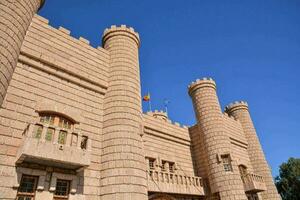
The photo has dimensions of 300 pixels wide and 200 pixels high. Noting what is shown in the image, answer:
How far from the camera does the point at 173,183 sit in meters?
15.2

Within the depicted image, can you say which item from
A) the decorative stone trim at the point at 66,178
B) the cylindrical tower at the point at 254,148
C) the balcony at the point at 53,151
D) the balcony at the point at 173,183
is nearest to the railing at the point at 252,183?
the cylindrical tower at the point at 254,148

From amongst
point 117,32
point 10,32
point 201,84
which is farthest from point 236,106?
point 10,32

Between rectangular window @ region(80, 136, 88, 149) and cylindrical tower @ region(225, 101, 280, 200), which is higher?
cylindrical tower @ region(225, 101, 280, 200)

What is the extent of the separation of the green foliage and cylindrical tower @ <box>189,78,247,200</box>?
24.6 m

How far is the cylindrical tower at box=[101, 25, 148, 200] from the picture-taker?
10.7 meters

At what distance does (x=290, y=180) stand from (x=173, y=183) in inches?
1176

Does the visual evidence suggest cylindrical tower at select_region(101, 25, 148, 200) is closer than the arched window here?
No

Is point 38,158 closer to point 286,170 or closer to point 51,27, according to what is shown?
point 51,27

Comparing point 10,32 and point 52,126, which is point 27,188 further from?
point 10,32

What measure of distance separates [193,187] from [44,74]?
40.4 ft

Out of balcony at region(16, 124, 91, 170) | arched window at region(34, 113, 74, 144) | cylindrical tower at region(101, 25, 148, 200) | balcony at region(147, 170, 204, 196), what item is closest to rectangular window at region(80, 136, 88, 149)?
balcony at region(16, 124, 91, 170)

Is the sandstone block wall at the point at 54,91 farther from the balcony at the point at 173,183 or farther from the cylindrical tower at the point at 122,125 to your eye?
the balcony at the point at 173,183

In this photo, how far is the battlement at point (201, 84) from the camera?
2114cm

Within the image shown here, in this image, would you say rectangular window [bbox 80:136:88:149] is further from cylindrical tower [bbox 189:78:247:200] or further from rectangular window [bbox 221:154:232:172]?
rectangular window [bbox 221:154:232:172]
